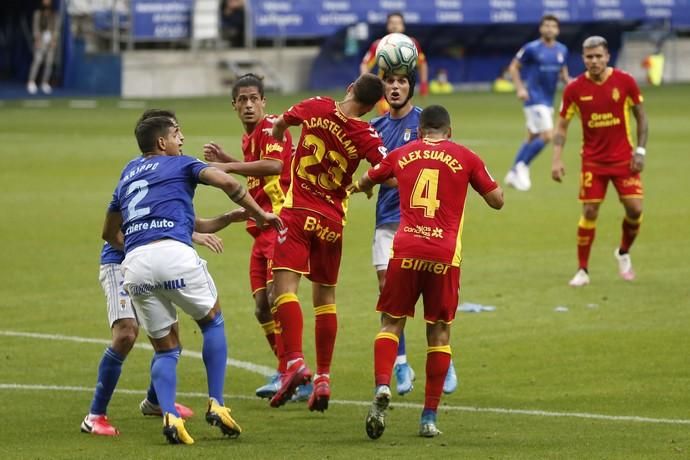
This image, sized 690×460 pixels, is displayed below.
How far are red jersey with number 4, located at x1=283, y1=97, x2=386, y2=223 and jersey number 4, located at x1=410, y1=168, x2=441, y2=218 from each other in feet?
2.35

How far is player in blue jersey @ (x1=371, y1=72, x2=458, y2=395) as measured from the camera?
10219mm

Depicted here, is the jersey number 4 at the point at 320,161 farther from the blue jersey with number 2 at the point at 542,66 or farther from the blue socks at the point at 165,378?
the blue jersey with number 2 at the point at 542,66

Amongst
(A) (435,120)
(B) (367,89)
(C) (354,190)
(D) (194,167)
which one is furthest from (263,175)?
(A) (435,120)

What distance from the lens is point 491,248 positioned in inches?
694

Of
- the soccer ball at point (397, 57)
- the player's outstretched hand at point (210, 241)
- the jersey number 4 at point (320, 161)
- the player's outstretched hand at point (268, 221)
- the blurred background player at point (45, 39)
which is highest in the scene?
the soccer ball at point (397, 57)

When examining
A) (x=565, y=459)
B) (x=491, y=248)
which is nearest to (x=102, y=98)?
(x=491, y=248)

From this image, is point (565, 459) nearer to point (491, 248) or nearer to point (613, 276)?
point (613, 276)

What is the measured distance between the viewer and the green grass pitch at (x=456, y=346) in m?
8.66

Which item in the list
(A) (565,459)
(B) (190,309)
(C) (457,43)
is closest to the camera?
(A) (565,459)

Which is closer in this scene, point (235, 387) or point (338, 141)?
point (338, 141)

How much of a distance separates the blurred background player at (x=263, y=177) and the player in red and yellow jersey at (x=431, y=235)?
→ 49.0 inches

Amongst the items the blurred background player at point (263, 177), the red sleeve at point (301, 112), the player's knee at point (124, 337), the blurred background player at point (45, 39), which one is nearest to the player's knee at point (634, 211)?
the blurred background player at point (263, 177)

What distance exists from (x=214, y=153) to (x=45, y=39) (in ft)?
119

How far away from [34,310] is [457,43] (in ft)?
126
